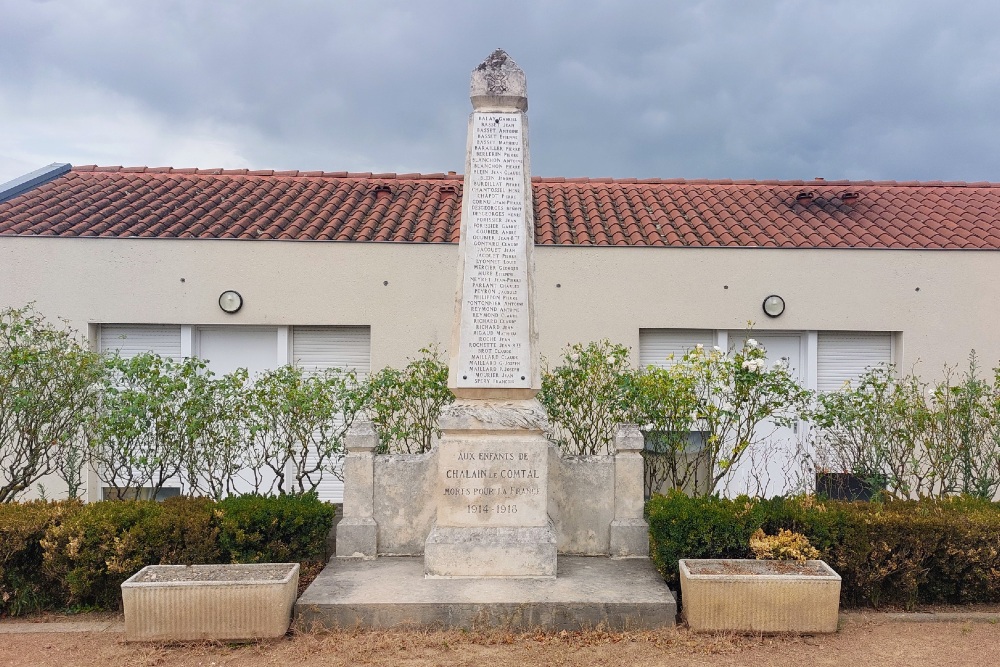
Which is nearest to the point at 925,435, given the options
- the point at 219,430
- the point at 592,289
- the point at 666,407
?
the point at 666,407

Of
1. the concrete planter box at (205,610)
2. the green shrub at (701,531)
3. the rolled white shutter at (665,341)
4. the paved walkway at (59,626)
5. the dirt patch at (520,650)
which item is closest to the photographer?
the dirt patch at (520,650)

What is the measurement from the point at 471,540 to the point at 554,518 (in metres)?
0.98

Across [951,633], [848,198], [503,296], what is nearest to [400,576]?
[503,296]

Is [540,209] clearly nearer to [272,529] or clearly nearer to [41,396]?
[272,529]

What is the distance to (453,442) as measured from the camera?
6.05 meters

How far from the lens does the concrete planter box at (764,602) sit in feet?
17.0

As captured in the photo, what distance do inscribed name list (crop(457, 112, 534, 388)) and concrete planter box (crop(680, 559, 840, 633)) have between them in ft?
6.85

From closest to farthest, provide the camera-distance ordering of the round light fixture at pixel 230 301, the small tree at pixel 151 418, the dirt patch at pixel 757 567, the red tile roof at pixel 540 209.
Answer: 1. the dirt patch at pixel 757 567
2. the small tree at pixel 151 418
3. the round light fixture at pixel 230 301
4. the red tile roof at pixel 540 209

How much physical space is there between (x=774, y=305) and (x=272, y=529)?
7091 mm

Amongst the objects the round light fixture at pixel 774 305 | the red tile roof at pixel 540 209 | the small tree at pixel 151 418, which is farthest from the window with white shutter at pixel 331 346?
the round light fixture at pixel 774 305

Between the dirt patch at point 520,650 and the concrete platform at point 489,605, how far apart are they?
9 centimetres

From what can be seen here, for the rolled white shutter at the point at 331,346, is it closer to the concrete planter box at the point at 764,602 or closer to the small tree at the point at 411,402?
the small tree at the point at 411,402

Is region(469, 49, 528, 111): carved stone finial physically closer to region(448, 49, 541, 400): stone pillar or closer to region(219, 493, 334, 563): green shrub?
region(448, 49, 541, 400): stone pillar

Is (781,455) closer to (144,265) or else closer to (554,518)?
(554,518)
